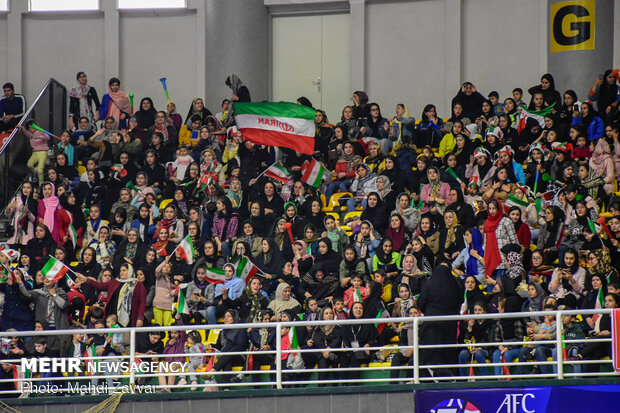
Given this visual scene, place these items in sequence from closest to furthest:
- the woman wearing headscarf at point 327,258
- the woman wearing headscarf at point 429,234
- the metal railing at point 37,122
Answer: the woman wearing headscarf at point 327,258 < the woman wearing headscarf at point 429,234 < the metal railing at point 37,122

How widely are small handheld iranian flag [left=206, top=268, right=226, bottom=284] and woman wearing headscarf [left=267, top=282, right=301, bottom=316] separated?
4.53 feet

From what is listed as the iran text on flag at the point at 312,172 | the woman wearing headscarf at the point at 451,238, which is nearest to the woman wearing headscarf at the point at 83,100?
the iran text on flag at the point at 312,172

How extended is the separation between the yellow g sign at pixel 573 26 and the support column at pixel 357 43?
4768 millimetres

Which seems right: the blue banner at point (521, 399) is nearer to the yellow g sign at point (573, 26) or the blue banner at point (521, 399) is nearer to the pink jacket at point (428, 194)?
the pink jacket at point (428, 194)

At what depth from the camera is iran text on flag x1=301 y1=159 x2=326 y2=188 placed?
22.4 metres

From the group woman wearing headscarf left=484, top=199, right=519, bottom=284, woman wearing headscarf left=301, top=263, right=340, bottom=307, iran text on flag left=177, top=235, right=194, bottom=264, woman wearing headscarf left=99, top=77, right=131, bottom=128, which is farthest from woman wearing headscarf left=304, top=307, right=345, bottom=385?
woman wearing headscarf left=99, top=77, right=131, bottom=128

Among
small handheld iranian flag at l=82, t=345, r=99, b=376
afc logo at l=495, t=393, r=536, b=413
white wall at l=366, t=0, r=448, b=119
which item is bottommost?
afc logo at l=495, t=393, r=536, b=413

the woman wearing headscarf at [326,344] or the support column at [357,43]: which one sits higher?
the support column at [357,43]

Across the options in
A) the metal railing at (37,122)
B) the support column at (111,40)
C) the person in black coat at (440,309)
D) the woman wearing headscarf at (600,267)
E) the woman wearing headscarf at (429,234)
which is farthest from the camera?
the support column at (111,40)

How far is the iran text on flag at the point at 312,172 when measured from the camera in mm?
22392

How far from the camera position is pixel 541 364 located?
52.6 feet

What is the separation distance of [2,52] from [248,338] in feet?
50.8

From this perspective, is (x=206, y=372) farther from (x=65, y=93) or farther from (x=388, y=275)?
(x=65, y=93)

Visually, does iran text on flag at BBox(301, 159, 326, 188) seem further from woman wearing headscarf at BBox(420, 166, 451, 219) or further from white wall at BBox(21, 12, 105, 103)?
white wall at BBox(21, 12, 105, 103)
